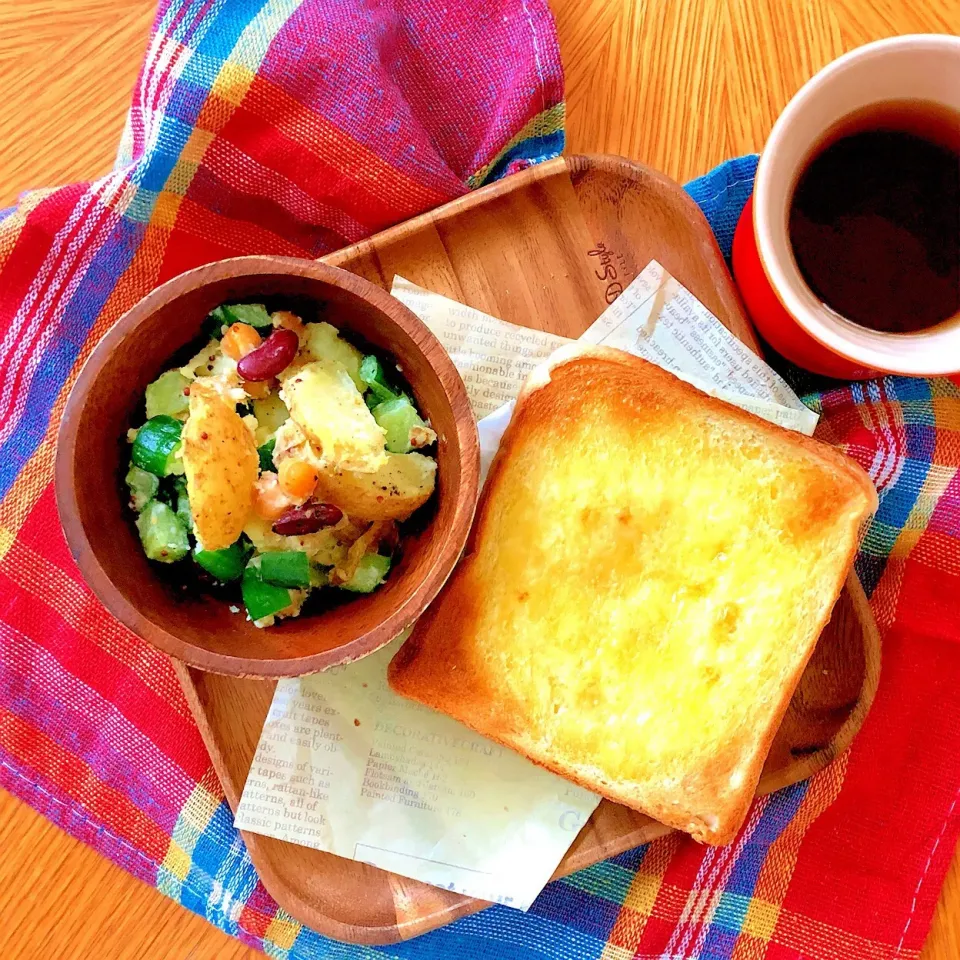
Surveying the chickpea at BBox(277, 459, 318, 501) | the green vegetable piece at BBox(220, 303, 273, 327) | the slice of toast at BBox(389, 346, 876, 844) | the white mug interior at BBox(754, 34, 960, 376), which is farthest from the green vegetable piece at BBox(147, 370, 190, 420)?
the white mug interior at BBox(754, 34, 960, 376)

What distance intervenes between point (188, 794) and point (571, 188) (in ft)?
3.87

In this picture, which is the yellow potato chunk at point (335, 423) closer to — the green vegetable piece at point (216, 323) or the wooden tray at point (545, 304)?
the green vegetable piece at point (216, 323)

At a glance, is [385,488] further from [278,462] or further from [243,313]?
[243,313]

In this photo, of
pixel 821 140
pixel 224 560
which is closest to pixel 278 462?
pixel 224 560

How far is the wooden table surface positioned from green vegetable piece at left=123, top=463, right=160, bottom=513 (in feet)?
2.19

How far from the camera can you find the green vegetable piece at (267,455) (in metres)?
1.13

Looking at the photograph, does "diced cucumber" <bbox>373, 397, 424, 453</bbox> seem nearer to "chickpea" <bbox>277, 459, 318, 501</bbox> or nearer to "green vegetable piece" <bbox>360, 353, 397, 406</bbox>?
"green vegetable piece" <bbox>360, 353, 397, 406</bbox>

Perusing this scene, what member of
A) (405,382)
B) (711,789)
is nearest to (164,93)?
(405,382)

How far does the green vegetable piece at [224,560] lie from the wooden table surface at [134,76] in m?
0.71

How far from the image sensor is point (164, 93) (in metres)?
1.46

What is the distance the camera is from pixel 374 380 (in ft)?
3.99

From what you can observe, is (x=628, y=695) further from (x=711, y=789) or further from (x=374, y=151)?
(x=374, y=151)

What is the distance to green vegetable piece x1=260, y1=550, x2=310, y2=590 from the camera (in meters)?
1.14

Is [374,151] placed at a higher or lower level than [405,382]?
higher
